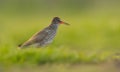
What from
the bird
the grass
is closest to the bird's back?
the bird

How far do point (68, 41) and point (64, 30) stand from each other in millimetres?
1736

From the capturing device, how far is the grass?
1393cm

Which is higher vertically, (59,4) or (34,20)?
(59,4)

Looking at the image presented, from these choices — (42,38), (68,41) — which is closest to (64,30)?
(68,41)

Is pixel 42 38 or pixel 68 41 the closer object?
pixel 42 38

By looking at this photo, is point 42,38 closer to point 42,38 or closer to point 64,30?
point 42,38

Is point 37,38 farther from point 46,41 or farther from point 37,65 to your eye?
point 37,65

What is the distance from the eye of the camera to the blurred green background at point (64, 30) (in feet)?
45.9

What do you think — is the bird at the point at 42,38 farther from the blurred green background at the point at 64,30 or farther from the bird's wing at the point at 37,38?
the blurred green background at the point at 64,30

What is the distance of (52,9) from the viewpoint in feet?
79.5

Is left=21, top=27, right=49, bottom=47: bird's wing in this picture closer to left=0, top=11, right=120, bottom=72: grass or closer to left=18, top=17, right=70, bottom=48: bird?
left=18, top=17, right=70, bottom=48: bird

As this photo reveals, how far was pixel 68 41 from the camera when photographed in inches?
705

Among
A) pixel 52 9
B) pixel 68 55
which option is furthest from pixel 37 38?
pixel 52 9

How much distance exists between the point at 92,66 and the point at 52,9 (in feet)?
35.0
